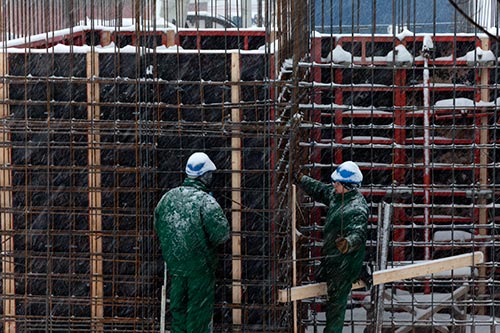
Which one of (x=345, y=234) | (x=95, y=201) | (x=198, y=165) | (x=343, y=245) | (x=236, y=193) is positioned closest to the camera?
(x=343, y=245)

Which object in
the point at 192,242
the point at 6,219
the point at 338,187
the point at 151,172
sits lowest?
the point at 192,242

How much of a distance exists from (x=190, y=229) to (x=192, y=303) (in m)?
0.69

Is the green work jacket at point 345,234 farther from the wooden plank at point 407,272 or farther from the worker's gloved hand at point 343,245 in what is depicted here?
the wooden plank at point 407,272

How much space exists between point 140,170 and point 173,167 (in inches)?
14.2

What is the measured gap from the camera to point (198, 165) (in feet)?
24.0

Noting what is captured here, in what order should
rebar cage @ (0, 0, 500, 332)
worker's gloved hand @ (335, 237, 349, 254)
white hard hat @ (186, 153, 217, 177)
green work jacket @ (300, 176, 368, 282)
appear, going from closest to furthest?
worker's gloved hand @ (335, 237, 349, 254) < green work jacket @ (300, 176, 368, 282) < white hard hat @ (186, 153, 217, 177) < rebar cage @ (0, 0, 500, 332)

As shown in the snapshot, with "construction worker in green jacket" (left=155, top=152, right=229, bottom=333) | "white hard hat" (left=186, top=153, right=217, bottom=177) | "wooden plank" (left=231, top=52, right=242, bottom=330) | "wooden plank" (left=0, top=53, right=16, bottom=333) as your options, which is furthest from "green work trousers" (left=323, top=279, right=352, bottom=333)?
"wooden plank" (left=0, top=53, right=16, bottom=333)

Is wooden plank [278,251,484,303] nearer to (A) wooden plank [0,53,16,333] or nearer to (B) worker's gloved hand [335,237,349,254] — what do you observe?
(B) worker's gloved hand [335,237,349,254]

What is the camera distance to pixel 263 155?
311 inches

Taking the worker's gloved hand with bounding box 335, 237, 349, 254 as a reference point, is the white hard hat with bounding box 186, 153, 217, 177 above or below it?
above

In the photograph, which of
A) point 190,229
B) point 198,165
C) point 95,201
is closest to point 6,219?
point 95,201

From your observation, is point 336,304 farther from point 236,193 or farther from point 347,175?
point 236,193

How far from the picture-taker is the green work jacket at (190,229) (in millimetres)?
7184

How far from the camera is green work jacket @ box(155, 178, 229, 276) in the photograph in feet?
23.6
